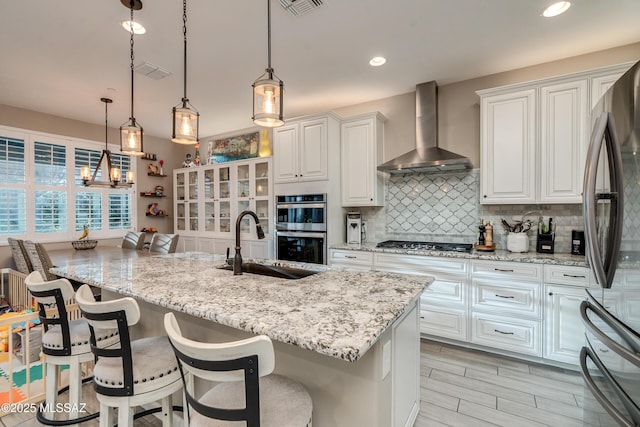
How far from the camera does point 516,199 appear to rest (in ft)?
9.12

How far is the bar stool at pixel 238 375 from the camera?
32.5 inches

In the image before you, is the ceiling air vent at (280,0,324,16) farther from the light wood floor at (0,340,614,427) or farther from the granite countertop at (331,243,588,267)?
the light wood floor at (0,340,614,427)

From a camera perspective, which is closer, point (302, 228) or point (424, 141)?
point (424, 141)

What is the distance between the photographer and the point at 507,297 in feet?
8.44

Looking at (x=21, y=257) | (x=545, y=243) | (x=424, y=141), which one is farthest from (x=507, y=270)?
(x=21, y=257)

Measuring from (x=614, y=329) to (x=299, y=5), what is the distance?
2.47 meters

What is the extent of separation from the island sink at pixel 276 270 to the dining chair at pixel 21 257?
9.68 feet

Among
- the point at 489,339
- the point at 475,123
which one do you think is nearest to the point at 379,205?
the point at 475,123

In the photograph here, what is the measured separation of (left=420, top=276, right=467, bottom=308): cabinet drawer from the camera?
2.76 m

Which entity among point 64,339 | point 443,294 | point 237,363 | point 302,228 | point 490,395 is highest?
point 302,228

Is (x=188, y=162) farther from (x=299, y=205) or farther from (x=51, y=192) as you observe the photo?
(x=299, y=205)

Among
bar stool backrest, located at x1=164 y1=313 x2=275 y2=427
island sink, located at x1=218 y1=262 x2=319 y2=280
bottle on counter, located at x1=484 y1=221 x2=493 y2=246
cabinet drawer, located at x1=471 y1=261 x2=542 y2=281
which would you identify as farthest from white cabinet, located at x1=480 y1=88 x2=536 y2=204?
bar stool backrest, located at x1=164 y1=313 x2=275 y2=427

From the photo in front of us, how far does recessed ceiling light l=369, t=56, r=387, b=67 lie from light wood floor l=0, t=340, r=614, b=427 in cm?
278

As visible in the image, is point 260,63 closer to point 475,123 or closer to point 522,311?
point 475,123
